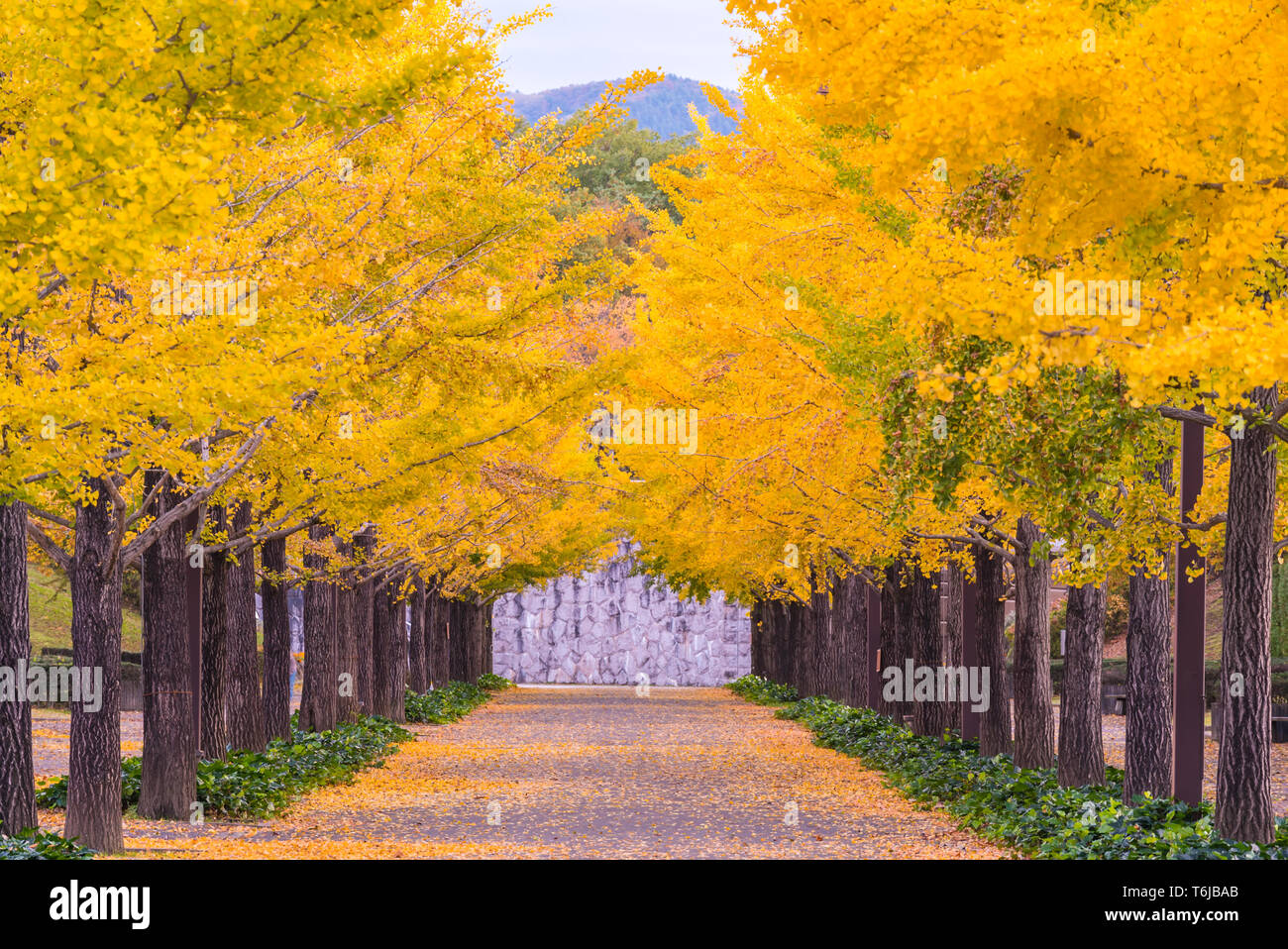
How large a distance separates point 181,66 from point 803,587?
28161 millimetres

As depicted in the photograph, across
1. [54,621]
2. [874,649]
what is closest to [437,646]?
[54,621]

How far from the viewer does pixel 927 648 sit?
2138 centimetres

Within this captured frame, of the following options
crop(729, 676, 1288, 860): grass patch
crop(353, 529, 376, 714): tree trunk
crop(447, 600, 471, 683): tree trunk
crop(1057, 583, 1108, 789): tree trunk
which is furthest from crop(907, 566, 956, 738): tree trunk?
crop(447, 600, 471, 683): tree trunk

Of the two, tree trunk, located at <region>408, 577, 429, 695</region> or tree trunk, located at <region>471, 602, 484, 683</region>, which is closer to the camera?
tree trunk, located at <region>408, 577, 429, 695</region>

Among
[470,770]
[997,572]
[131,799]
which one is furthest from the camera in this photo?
[470,770]

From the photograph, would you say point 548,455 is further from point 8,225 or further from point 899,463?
point 8,225

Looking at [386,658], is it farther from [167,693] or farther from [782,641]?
[782,641]

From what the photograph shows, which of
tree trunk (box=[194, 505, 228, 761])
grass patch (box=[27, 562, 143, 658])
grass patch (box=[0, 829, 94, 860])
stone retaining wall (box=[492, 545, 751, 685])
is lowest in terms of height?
stone retaining wall (box=[492, 545, 751, 685])

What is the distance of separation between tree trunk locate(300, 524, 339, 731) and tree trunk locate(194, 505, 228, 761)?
15.5ft

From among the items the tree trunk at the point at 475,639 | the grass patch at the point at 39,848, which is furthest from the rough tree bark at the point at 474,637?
the grass patch at the point at 39,848

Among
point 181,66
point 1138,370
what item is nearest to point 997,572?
point 1138,370

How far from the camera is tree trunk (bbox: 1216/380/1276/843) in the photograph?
10.6 metres

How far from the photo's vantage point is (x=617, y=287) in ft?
55.5

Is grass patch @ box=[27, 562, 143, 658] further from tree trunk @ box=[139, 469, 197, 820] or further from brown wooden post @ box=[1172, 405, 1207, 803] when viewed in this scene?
brown wooden post @ box=[1172, 405, 1207, 803]
